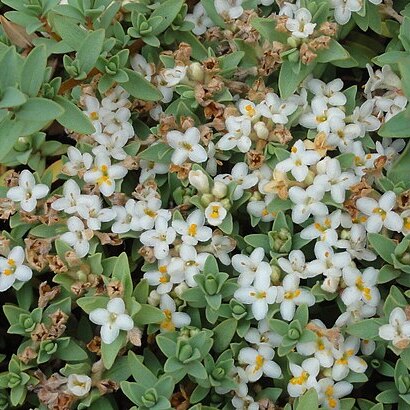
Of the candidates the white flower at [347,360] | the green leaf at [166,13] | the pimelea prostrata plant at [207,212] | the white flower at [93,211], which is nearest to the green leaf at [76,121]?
the pimelea prostrata plant at [207,212]

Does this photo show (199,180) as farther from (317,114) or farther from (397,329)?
(397,329)

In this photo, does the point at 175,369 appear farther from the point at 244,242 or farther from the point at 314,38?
the point at 314,38

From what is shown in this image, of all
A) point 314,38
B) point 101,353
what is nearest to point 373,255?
point 314,38

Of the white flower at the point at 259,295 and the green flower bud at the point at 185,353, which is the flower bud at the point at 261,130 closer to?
the white flower at the point at 259,295

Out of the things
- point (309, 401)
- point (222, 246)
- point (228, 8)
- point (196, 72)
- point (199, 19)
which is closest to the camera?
point (309, 401)

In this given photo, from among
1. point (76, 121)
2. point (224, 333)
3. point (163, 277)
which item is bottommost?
point (224, 333)

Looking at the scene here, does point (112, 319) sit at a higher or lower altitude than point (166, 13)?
lower

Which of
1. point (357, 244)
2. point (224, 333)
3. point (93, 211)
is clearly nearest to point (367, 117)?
point (357, 244)
